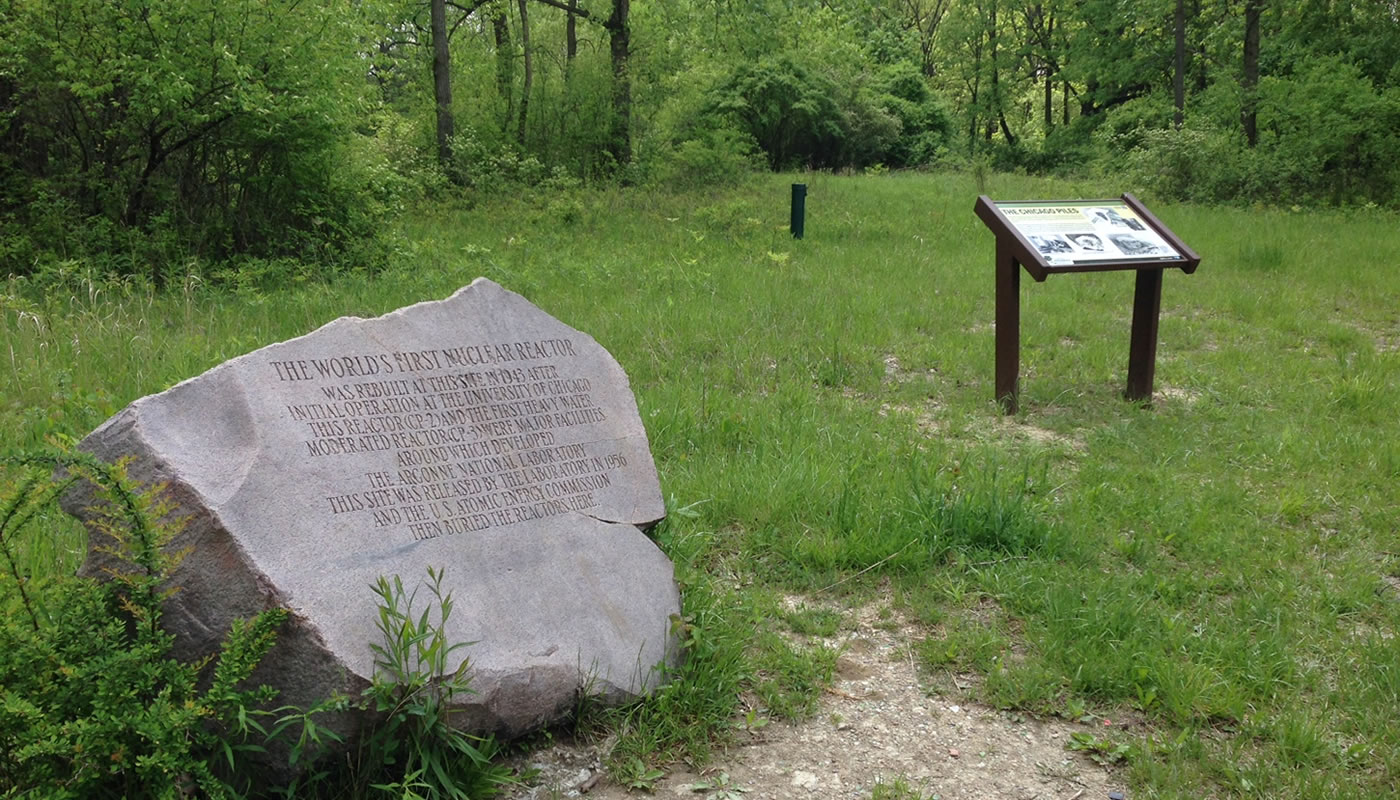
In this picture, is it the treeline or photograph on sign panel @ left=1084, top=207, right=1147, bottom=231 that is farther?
the treeline

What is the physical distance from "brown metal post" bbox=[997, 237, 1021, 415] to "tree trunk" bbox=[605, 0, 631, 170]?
1476 centimetres

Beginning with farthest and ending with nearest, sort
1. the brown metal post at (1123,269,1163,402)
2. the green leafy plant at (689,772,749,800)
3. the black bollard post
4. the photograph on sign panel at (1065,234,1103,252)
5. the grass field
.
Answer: the black bollard post, the brown metal post at (1123,269,1163,402), the photograph on sign panel at (1065,234,1103,252), the grass field, the green leafy plant at (689,772,749,800)

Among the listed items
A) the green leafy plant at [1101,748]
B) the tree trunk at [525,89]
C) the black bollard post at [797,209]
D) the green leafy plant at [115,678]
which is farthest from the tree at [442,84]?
the green leafy plant at [1101,748]

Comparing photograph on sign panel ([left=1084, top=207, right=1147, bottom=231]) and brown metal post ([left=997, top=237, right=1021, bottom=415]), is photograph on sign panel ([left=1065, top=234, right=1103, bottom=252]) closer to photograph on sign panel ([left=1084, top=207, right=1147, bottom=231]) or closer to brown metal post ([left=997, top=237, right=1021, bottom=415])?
photograph on sign panel ([left=1084, top=207, right=1147, bottom=231])

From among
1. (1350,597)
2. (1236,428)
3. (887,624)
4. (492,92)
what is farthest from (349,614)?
(492,92)

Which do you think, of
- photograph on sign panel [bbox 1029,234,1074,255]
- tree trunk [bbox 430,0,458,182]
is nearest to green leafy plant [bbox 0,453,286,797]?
photograph on sign panel [bbox 1029,234,1074,255]

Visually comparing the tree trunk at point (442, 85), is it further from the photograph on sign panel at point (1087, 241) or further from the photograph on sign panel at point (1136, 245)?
the photograph on sign panel at point (1136, 245)

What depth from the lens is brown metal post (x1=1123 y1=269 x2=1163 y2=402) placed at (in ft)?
23.4

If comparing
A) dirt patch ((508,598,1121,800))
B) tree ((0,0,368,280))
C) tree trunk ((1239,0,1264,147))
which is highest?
tree trunk ((1239,0,1264,147))

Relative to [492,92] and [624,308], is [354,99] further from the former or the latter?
[492,92]

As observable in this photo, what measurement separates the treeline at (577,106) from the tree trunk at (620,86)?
0.05m

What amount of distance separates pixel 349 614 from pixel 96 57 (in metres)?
8.62

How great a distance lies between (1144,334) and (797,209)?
7218 mm

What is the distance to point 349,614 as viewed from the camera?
9.53 feet
